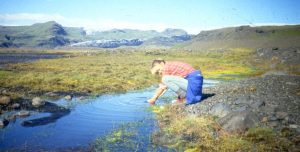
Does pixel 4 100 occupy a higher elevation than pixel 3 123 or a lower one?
higher

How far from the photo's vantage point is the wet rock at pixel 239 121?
1130cm

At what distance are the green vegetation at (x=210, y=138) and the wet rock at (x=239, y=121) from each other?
0.99ft

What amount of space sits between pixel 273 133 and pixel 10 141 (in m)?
10.2

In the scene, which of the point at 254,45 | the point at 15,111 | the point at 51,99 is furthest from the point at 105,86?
the point at 254,45

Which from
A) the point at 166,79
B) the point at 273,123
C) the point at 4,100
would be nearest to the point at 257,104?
the point at 273,123

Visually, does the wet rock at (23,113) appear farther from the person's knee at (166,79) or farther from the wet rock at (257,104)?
the wet rock at (257,104)

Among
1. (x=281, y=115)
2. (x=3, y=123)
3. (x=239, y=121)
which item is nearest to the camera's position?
(x=239, y=121)

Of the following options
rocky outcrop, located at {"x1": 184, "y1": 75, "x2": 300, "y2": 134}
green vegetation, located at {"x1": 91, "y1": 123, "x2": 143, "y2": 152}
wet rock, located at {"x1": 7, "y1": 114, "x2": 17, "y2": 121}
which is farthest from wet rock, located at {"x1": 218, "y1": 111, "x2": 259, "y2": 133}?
wet rock, located at {"x1": 7, "y1": 114, "x2": 17, "y2": 121}

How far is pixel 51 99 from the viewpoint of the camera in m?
21.3

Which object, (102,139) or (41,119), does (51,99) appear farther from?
(102,139)

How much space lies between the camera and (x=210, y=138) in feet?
36.4

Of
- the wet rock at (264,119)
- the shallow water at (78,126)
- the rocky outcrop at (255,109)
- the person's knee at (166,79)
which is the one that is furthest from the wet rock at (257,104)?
the shallow water at (78,126)

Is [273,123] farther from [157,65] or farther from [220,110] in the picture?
[157,65]

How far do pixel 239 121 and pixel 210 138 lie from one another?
1422 millimetres
